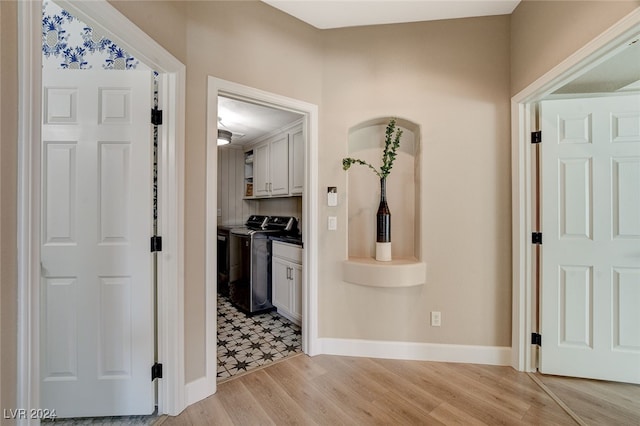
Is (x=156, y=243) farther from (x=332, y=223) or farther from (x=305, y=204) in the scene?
(x=332, y=223)

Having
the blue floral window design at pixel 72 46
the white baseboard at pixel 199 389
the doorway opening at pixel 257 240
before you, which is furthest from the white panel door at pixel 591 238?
the blue floral window design at pixel 72 46

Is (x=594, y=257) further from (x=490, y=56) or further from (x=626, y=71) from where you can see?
(x=490, y=56)

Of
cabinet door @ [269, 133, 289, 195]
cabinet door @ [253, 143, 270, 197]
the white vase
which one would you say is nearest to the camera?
the white vase

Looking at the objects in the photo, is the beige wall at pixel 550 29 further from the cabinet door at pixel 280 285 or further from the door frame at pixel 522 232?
the cabinet door at pixel 280 285

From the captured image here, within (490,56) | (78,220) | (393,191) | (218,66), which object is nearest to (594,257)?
(393,191)

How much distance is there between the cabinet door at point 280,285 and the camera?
306 cm

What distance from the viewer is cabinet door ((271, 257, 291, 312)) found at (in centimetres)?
306

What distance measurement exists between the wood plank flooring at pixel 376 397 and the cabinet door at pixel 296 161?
204 centimetres

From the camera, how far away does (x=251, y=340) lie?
103 inches

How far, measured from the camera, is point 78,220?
1532 millimetres

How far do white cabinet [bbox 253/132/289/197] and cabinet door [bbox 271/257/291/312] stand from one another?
986 mm

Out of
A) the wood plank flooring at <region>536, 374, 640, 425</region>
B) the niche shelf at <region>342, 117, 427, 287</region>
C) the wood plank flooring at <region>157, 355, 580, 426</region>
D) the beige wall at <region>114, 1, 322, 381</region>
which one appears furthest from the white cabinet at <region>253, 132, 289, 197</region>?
the wood plank flooring at <region>536, 374, 640, 425</region>

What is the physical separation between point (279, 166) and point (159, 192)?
2.23 meters

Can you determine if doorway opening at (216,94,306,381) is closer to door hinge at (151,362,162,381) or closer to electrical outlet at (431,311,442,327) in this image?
door hinge at (151,362,162,381)
